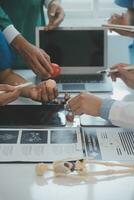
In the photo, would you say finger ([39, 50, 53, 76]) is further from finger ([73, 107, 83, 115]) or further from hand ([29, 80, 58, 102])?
finger ([73, 107, 83, 115])

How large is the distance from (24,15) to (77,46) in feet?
1.03

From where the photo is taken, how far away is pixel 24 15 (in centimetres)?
200

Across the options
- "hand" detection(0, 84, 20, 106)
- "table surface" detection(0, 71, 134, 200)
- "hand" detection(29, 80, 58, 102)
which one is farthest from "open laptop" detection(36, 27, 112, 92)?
"table surface" detection(0, 71, 134, 200)

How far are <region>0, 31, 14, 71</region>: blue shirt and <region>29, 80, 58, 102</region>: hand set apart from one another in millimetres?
261

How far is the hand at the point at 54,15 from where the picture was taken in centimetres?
190

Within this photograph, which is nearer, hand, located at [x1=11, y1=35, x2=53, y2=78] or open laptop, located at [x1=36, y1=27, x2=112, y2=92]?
hand, located at [x1=11, y1=35, x2=53, y2=78]

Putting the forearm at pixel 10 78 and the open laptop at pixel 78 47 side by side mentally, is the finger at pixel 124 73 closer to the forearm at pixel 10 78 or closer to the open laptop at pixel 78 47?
the open laptop at pixel 78 47

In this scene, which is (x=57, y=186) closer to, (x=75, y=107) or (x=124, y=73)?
(x=75, y=107)

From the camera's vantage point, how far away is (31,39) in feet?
6.70

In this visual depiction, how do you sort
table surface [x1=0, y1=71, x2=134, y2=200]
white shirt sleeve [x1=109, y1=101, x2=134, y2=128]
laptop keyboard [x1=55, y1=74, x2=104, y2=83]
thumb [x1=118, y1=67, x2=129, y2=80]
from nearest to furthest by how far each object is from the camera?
table surface [x1=0, y1=71, x2=134, y2=200] → white shirt sleeve [x1=109, y1=101, x2=134, y2=128] → thumb [x1=118, y1=67, x2=129, y2=80] → laptop keyboard [x1=55, y1=74, x2=104, y2=83]

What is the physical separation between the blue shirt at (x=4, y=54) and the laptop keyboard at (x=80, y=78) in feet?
0.74

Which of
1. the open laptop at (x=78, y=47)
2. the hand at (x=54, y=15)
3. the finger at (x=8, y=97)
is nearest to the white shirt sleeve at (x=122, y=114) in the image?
the finger at (x=8, y=97)

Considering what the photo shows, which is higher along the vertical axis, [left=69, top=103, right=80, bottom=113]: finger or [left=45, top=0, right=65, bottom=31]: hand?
[left=45, top=0, right=65, bottom=31]: hand

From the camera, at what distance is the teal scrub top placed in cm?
198
